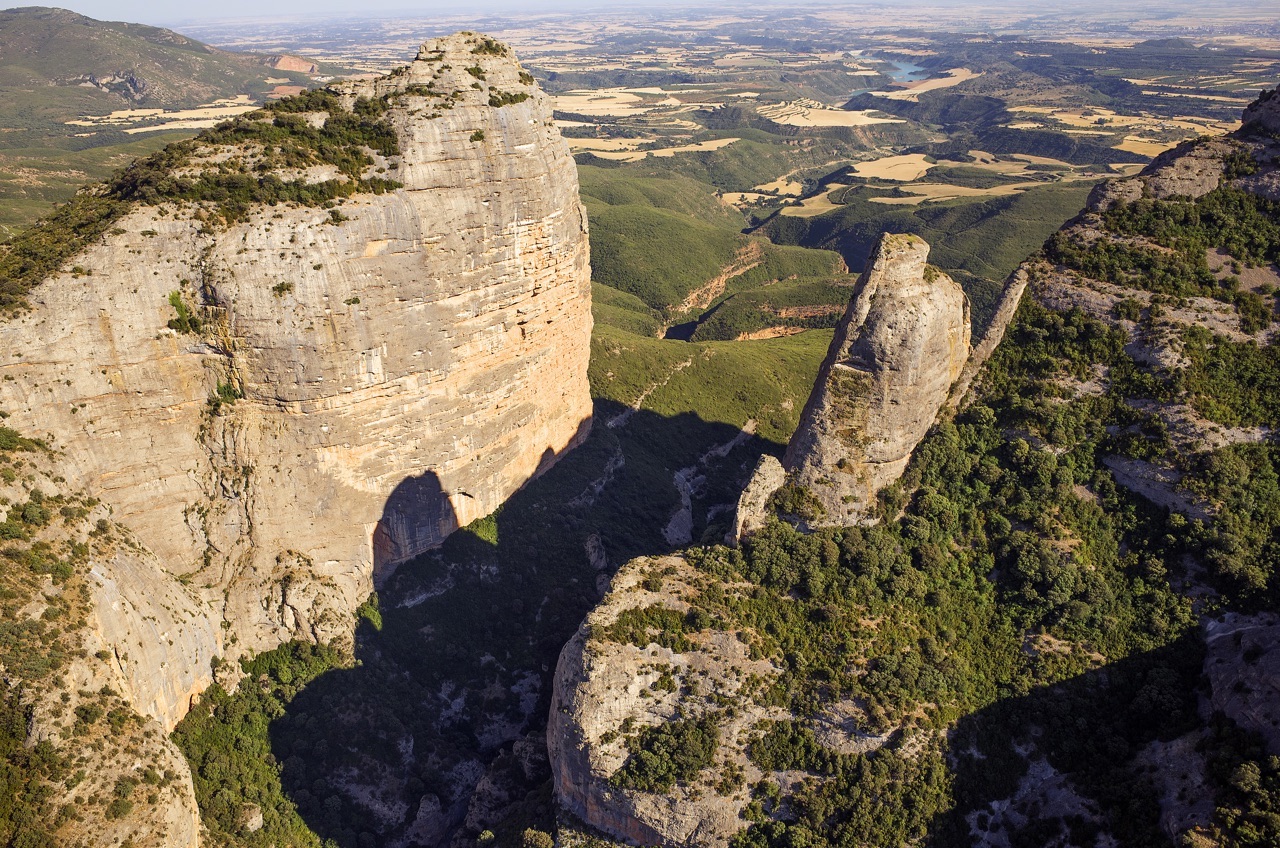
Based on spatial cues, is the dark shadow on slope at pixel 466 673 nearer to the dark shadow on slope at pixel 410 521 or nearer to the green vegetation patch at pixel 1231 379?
the dark shadow on slope at pixel 410 521

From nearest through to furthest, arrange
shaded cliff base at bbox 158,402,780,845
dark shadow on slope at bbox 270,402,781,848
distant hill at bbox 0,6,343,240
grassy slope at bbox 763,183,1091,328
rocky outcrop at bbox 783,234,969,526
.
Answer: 1. rocky outcrop at bbox 783,234,969,526
2. shaded cliff base at bbox 158,402,780,845
3. dark shadow on slope at bbox 270,402,781,848
4. distant hill at bbox 0,6,343,240
5. grassy slope at bbox 763,183,1091,328

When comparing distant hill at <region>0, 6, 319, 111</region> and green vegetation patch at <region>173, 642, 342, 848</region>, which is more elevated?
distant hill at <region>0, 6, 319, 111</region>

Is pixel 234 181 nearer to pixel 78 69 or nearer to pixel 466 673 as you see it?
pixel 466 673

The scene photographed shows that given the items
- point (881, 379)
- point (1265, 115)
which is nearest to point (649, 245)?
point (1265, 115)

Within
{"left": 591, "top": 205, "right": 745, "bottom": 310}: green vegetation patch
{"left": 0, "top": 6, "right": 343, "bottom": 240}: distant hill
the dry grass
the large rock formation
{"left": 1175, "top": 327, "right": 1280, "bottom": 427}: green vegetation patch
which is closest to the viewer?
the large rock formation

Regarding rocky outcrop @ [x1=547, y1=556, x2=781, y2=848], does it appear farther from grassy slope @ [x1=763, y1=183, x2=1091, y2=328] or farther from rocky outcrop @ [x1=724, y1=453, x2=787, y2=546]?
grassy slope @ [x1=763, y1=183, x2=1091, y2=328]

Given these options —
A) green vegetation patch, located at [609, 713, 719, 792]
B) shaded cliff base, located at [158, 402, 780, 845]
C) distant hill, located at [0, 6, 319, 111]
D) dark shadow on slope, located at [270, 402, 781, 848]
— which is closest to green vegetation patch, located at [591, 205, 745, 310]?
dark shadow on slope, located at [270, 402, 781, 848]

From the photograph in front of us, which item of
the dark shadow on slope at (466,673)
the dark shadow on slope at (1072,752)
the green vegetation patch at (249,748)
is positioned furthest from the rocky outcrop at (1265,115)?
the green vegetation patch at (249,748)
